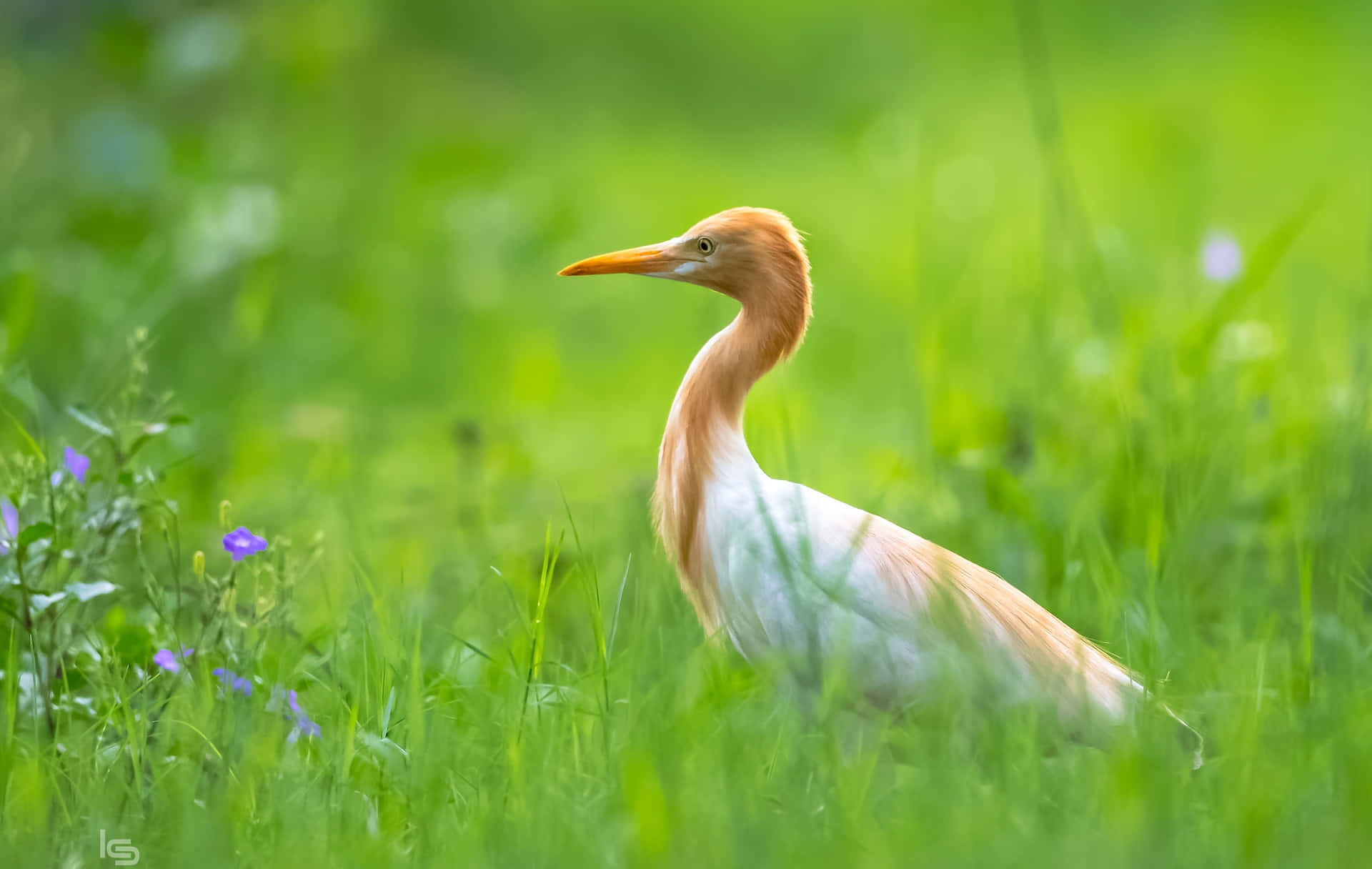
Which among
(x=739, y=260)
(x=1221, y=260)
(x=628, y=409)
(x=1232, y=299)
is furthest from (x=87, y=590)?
(x=628, y=409)

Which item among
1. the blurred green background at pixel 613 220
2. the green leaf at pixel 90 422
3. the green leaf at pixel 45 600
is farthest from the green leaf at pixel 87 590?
the blurred green background at pixel 613 220

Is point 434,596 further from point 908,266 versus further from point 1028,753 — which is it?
point 908,266

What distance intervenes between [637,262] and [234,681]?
1011 millimetres

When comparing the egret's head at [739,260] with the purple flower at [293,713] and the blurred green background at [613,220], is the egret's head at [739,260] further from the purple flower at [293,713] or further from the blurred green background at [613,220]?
the purple flower at [293,713]

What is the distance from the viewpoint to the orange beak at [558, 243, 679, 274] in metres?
2.55

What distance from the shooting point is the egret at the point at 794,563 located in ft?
7.48

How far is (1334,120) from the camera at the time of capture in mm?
7418

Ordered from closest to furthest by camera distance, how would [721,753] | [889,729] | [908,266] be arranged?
[721,753] < [889,729] < [908,266]

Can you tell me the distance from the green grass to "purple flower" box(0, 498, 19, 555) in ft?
0.26

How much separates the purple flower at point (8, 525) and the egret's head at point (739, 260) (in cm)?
102

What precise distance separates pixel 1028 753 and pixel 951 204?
13.0 ft

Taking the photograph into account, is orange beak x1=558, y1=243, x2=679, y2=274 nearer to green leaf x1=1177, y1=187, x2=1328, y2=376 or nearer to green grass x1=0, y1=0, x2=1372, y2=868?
green grass x1=0, y1=0, x2=1372, y2=868

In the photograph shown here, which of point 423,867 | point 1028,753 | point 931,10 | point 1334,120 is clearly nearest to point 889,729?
point 1028,753

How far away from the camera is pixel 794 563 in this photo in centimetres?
236
